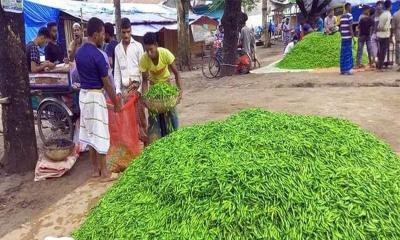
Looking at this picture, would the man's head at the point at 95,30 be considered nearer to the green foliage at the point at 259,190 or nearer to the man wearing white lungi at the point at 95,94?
the man wearing white lungi at the point at 95,94

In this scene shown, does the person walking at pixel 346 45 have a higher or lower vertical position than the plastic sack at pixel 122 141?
higher

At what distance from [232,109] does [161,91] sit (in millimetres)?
3502

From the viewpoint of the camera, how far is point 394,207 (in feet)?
8.49

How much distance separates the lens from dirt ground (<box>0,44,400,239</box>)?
4.02m

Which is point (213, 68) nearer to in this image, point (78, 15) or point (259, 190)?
point (78, 15)

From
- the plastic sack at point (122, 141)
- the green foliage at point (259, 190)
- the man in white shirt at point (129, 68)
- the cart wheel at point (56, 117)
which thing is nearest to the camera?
the green foliage at point (259, 190)

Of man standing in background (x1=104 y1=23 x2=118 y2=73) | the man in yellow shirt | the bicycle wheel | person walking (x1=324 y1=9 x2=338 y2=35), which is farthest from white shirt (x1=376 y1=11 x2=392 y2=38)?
the man in yellow shirt

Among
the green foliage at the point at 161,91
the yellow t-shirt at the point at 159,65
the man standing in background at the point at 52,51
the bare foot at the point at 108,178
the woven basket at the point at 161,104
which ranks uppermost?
the man standing in background at the point at 52,51

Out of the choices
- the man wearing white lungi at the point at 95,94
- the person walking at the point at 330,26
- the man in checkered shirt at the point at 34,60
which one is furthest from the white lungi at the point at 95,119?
the person walking at the point at 330,26

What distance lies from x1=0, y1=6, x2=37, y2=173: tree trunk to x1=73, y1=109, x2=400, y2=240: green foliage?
3048 millimetres

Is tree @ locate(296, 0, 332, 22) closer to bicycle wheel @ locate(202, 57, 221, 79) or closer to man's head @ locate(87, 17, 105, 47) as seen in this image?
bicycle wheel @ locate(202, 57, 221, 79)

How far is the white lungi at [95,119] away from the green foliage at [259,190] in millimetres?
1719

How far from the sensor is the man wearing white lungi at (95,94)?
4574 mm

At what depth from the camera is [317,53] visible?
44.0 feet
